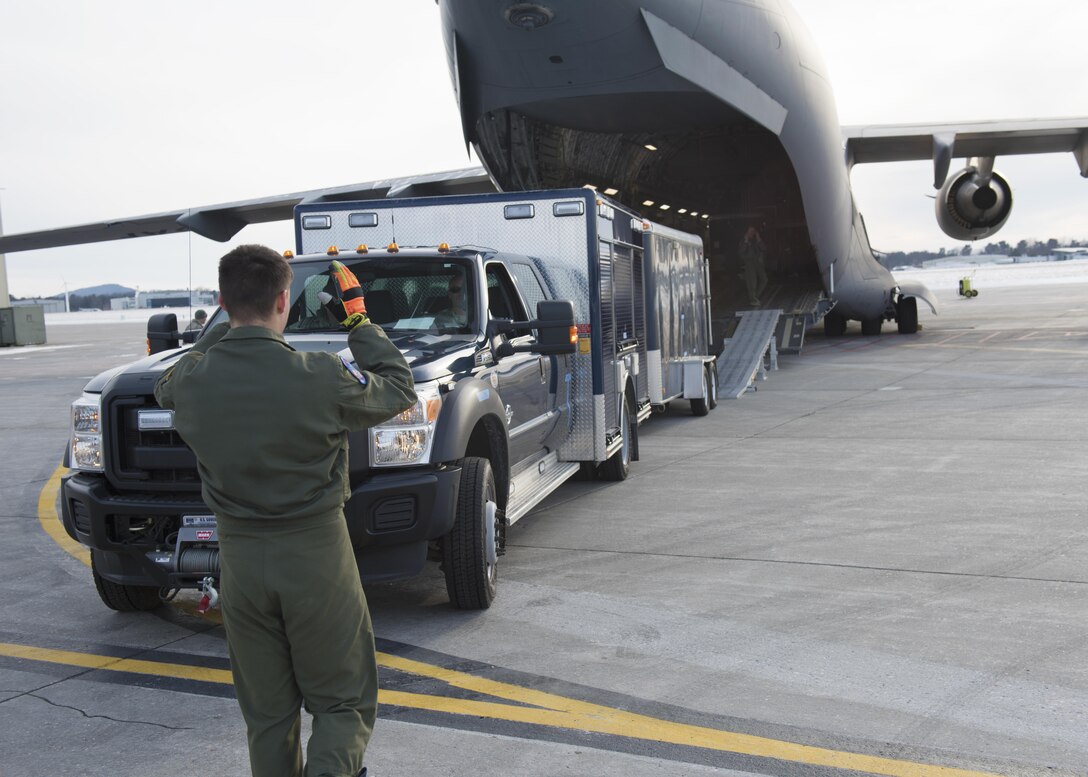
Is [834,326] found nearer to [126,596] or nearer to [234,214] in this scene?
[234,214]

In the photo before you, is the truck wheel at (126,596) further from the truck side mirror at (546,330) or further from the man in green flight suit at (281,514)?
the man in green flight suit at (281,514)

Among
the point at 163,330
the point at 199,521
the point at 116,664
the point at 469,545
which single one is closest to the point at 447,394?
the point at 469,545

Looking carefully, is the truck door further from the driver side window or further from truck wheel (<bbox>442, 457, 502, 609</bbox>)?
truck wheel (<bbox>442, 457, 502, 609</bbox>)

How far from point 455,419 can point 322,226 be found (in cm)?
381

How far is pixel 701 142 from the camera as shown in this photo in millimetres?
19703

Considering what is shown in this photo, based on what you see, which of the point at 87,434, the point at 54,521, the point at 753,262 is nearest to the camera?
the point at 87,434

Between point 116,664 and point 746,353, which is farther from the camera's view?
point 746,353

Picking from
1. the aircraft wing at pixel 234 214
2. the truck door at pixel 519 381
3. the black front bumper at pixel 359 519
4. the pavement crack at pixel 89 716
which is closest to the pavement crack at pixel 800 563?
the truck door at pixel 519 381

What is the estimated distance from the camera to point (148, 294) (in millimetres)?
88812

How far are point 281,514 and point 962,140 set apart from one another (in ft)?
74.3

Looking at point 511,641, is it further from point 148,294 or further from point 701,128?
point 148,294

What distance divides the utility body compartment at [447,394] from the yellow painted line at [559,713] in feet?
1.39

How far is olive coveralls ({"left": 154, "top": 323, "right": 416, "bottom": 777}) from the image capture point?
283cm

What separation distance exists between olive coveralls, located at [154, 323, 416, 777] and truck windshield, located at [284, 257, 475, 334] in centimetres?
336
